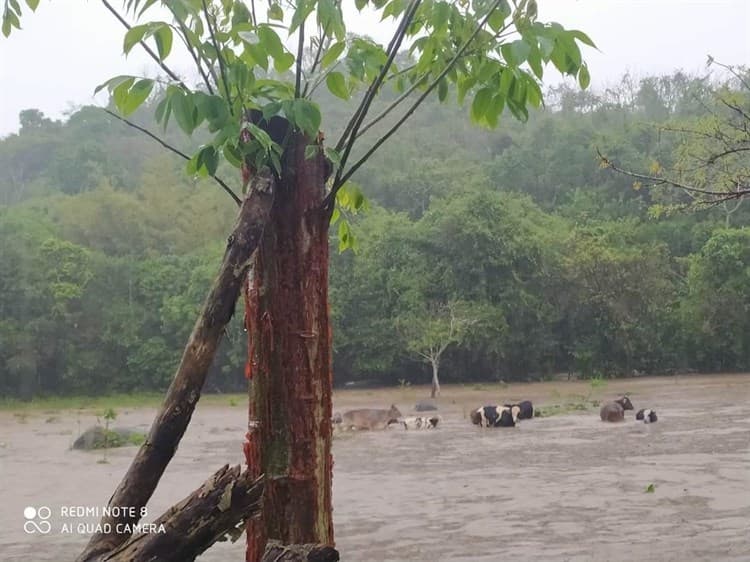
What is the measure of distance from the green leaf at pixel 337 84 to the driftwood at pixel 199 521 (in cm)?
76

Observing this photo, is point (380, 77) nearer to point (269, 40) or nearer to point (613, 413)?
point (269, 40)

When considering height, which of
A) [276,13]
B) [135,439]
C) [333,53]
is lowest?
[135,439]

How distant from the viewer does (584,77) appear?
1925mm

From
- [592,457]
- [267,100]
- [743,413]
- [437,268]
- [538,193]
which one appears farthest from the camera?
[538,193]

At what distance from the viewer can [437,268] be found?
24312 millimetres

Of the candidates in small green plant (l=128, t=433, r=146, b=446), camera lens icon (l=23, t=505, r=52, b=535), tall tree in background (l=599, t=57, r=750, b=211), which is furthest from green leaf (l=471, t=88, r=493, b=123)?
small green plant (l=128, t=433, r=146, b=446)

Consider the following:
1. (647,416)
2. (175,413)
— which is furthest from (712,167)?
(647,416)

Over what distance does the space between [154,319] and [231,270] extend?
2384 centimetres

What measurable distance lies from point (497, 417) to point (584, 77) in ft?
41.9

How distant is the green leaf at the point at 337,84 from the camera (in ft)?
5.98

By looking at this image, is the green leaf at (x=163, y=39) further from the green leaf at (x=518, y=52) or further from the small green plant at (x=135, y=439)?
the small green plant at (x=135, y=439)

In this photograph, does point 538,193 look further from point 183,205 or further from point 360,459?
point 360,459

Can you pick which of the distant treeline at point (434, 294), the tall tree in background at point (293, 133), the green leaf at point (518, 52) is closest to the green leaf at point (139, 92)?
the tall tree in background at point (293, 133)

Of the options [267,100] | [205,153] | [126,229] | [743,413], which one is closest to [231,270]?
[205,153]
